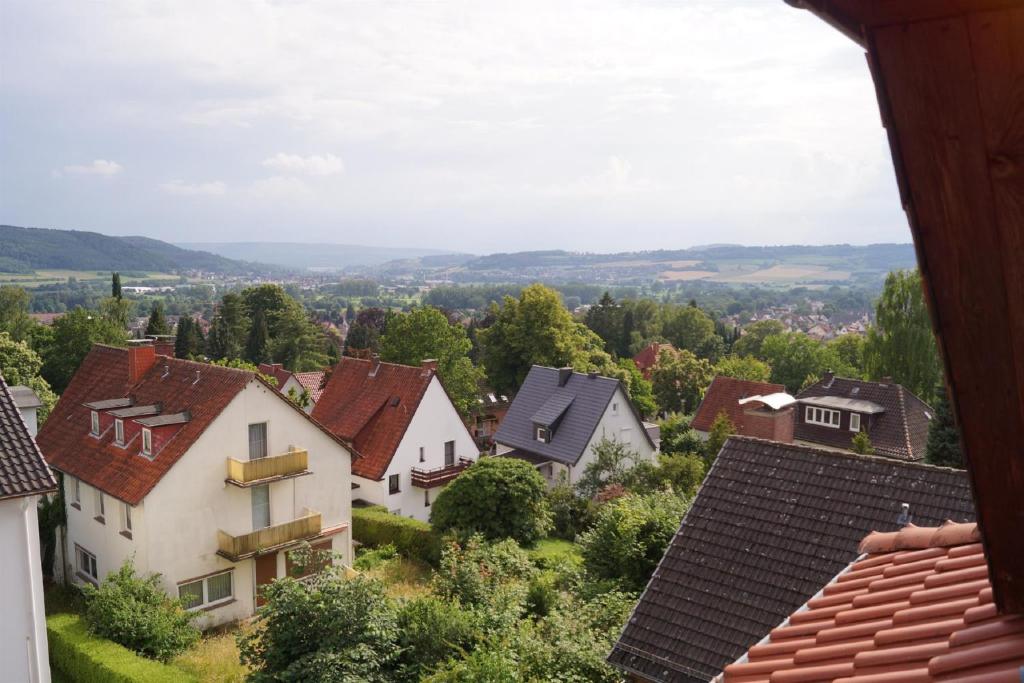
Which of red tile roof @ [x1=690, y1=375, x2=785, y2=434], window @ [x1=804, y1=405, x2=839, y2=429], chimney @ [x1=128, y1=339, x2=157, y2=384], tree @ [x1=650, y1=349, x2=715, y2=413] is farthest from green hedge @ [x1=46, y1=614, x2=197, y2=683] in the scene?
tree @ [x1=650, y1=349, x2=715, y2=413]

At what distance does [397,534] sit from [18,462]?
16.0 meters

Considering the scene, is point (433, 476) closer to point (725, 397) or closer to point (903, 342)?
point (725, 397)

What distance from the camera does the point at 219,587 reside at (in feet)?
75.1

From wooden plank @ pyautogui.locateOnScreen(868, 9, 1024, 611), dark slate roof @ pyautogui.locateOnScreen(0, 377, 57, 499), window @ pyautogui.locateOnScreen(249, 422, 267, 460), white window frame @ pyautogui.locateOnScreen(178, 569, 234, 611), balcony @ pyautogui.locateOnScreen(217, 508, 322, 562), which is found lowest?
white window frame @ pyautogui.locateOnScreen(178, 569, 234, 611)

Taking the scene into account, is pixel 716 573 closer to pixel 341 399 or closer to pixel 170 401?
pixel 170 401

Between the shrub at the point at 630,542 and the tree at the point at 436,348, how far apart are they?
28679 mm

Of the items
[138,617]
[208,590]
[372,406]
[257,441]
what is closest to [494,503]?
[257,441]

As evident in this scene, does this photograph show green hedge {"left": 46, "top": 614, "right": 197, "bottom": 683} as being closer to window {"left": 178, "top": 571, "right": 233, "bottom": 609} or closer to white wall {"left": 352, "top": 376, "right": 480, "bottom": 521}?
window {"left": 178, "top": 571, "right": 233, "bottom": 609}

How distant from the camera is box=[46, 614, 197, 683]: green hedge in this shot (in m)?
16.6

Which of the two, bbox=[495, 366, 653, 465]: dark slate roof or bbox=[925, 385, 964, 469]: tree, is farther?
bbox=[495, 366, 653, 465]: dark slate roof

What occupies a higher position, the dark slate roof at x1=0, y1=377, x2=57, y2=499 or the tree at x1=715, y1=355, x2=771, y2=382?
the dark slate roof at x1=0, y1=377, x2=57, y2=499

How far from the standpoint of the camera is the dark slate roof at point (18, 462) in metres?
12.3

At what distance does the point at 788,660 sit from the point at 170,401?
76.2ft

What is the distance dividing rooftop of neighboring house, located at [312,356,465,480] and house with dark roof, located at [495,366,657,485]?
5.74 meters
